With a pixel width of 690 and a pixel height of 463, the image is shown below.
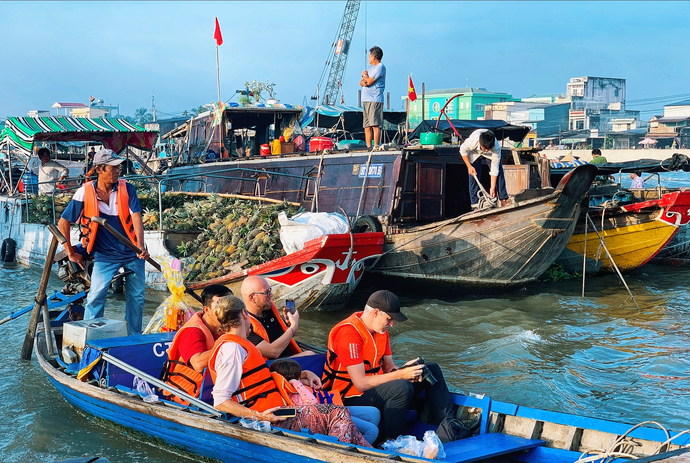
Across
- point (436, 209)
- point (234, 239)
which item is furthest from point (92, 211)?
point (436, 209)

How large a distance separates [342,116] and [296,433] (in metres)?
14.3

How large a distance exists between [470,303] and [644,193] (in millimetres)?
7112

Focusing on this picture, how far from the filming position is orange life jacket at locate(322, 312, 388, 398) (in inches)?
199

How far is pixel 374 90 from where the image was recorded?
1219cm

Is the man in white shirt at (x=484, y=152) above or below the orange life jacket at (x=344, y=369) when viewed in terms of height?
above

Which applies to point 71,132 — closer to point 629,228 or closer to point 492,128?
point 492,128

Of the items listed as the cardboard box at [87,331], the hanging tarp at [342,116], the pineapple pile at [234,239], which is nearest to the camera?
the cardboard box at [87,331]

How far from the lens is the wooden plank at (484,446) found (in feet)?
15.1

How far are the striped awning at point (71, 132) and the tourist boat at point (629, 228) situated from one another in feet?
33.2

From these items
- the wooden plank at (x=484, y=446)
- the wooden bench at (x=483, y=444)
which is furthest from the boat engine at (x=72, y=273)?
the wooden plank at (x=484, y=446)

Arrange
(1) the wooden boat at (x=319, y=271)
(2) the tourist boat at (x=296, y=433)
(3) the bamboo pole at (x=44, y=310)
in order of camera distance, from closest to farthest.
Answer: (2) the tourist boat at (x=296, y=433) < (3) the bamboo pole at (x=44, y=310) < (1) the wooden boat at (x=319, y=271)

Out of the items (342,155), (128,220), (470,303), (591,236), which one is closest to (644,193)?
(591,236)

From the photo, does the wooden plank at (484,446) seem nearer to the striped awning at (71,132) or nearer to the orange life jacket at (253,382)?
the orange life jacket at (253,382)

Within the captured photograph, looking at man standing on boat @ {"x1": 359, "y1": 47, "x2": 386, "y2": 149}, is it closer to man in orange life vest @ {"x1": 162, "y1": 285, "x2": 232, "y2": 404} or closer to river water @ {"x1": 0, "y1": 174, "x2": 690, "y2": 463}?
river water @ {"x1": 0, "y1": 174, "x2": 690, "y2": 463}
